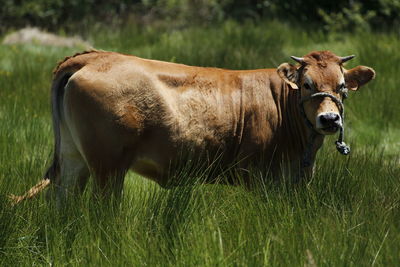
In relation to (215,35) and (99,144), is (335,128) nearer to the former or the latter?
(99,144)

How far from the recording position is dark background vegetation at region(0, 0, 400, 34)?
49.5 ft

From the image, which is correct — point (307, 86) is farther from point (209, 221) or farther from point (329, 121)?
point (209, 221)

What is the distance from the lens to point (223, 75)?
6402mm

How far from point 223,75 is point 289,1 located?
947cm

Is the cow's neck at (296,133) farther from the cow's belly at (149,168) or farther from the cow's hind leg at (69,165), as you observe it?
the cow's hind leg at (69,165)

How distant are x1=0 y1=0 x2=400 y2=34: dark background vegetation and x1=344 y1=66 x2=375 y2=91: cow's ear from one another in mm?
8284

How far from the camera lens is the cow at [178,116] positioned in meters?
5.62

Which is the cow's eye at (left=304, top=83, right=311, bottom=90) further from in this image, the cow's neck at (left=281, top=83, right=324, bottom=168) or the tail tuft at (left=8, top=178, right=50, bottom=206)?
the tail tuft at (left=8, top=178, right=50, bottom=206)

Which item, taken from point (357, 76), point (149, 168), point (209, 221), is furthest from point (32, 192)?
point (357, 76)

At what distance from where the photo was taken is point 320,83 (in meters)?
5.93

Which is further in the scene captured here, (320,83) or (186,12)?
(186,12)

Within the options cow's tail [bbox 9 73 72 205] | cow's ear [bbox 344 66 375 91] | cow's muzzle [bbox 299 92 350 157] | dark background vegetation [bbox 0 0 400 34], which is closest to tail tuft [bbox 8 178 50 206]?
→ cow's tail [bbox 9 73 72 205]

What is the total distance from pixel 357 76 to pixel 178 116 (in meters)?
1.54

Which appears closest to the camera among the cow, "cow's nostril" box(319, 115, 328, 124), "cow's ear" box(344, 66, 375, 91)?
the cow
